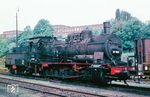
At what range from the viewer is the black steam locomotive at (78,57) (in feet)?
57.1

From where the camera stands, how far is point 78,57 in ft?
64.8

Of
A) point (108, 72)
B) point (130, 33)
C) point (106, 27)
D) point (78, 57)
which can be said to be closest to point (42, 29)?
point (130, 33)

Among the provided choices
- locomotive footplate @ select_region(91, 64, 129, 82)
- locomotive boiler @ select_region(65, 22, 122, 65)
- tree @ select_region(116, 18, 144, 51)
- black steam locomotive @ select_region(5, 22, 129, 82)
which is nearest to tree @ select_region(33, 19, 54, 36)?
tree @ select_region(116, 18, 144, 51)

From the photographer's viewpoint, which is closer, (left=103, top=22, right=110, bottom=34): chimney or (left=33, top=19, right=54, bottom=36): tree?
(left=103, top=22, right=110, bottom=34): chimney

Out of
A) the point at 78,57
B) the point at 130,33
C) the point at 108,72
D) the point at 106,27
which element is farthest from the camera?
the point at 130,33

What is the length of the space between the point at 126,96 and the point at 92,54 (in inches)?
Answer: 242

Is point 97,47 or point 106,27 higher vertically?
point 106,27

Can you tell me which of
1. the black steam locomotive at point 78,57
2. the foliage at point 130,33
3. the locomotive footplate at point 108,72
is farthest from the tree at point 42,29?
the locomotive footplate at point 108,72

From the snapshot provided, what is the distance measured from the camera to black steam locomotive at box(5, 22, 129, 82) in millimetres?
17406

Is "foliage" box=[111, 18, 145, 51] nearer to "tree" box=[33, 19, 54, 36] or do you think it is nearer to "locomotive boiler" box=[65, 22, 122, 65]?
"locomotive boiler" box=[65, 22, 122, 65]

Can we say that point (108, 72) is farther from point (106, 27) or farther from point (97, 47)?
point (106, 27)

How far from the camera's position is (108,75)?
17406 millimetres

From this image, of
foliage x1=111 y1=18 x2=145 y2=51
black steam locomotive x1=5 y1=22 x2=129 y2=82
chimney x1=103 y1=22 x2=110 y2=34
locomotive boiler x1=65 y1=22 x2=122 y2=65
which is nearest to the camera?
black steam locomotive x1=5 y1=22 x2=129 y2=82

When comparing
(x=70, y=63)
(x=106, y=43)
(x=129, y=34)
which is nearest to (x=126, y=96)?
(x=106, y=43)
